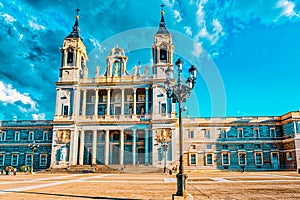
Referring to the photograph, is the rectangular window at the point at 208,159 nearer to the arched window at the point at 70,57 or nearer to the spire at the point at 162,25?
the spire at the point at 162,25

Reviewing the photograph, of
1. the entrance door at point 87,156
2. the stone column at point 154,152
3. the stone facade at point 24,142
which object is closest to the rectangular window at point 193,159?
the stone column at point 154,152

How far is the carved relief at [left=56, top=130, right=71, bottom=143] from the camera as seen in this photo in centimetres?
4866

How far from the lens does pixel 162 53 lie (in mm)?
51594

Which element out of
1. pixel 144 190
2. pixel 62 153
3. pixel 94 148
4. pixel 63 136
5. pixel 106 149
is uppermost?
pixel 63 136

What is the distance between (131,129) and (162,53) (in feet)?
51.3

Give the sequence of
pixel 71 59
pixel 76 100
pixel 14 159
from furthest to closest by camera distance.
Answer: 1. pixel 14 159
2. pixel 71 59
3. pixel 76 100

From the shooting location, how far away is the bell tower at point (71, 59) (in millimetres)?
52375

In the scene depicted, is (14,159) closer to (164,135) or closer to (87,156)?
(87,156)

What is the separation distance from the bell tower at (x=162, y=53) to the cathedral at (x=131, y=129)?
187 mm

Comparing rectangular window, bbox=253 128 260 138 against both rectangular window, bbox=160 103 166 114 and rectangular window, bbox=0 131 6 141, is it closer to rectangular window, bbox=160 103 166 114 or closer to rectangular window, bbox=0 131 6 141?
rectangular window, bbox=160 103 166 114

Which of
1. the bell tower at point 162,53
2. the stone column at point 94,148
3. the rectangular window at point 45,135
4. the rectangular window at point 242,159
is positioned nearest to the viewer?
the stone column at point 94,148

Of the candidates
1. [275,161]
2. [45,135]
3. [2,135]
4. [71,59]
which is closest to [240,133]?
[275,161]

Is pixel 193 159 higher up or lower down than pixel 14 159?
higher up

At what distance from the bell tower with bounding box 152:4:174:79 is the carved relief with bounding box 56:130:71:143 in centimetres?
1908
